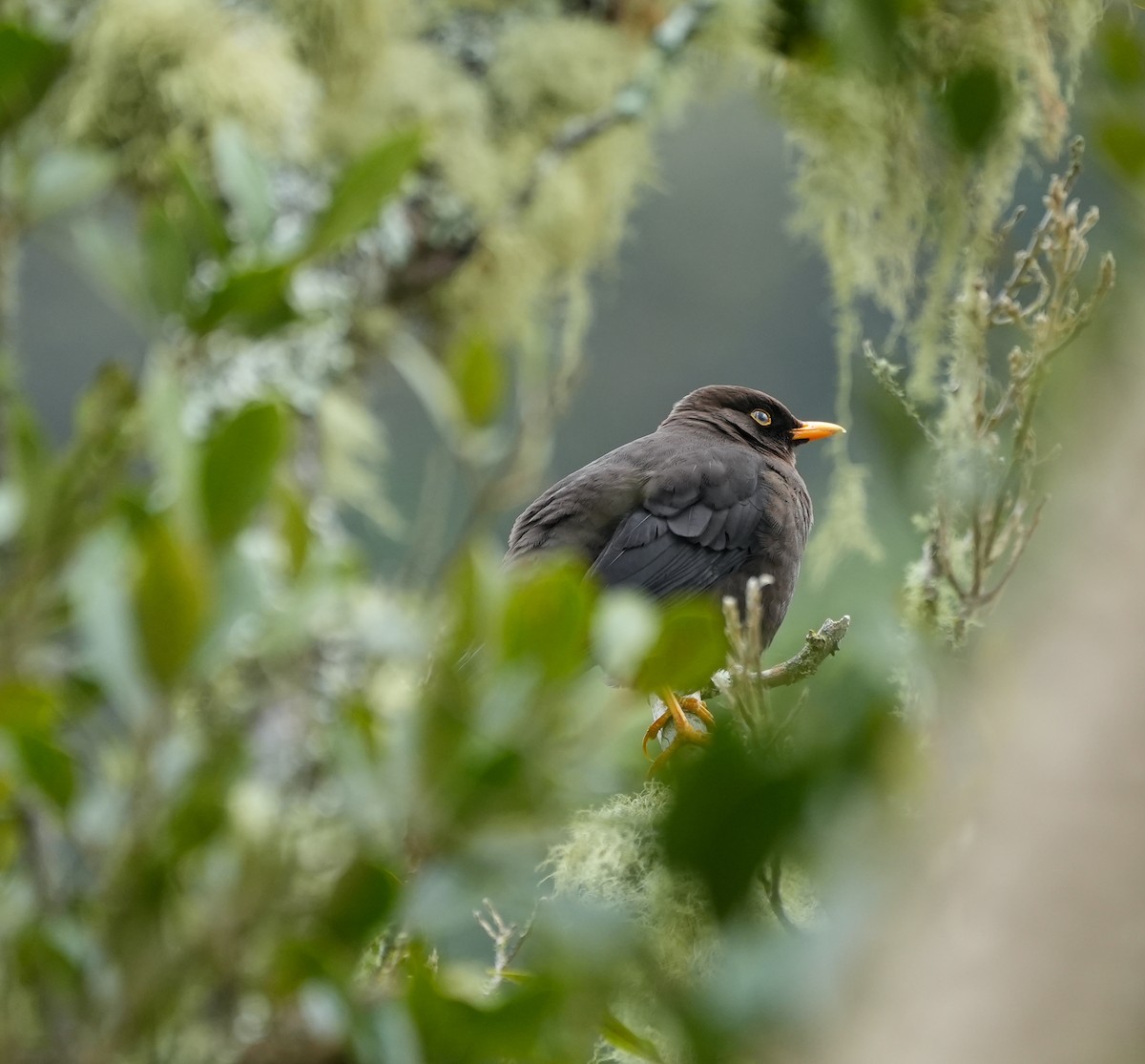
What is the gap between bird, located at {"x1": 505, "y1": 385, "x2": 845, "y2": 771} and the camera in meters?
3.41

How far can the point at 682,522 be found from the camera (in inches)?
138

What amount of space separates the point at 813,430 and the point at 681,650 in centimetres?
330

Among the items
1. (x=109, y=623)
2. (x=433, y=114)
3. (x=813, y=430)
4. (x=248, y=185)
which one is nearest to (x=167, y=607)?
(x=109, y=623)

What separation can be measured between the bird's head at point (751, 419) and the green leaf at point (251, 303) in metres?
3.12

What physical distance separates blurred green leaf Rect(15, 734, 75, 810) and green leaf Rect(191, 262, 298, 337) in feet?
0.97

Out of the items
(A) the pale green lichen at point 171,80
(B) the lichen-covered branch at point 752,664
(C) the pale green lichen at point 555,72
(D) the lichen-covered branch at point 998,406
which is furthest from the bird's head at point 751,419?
(C) the pale green lichen at point 555,72

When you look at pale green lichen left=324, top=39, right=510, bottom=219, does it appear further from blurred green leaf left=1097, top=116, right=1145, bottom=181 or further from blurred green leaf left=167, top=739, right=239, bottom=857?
blurred green leaf left=167, top=739, right=239, bottom=857

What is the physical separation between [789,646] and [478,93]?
12.1 ft

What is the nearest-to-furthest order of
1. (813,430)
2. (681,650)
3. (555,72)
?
(681,650) < (813,430) < (555,72)

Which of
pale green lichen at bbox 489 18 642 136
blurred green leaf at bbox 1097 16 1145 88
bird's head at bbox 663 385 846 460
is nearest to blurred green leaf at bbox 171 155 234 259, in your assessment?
blurred green leaf at bbox 1097 16 1145 88

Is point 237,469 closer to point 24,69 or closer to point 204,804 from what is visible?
point 204,804

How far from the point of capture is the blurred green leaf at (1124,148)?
0.93 m

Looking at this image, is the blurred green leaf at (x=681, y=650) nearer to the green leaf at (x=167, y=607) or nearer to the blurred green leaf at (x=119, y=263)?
the green leaf at (x=167, y=607)

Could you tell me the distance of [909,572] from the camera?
6.91 feet
